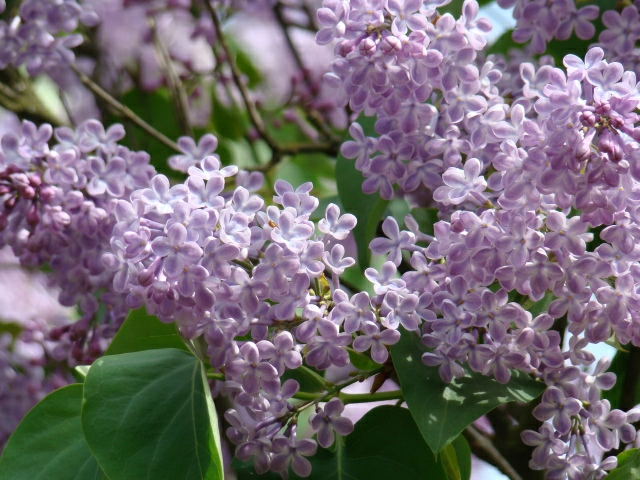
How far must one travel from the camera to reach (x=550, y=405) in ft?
2.81

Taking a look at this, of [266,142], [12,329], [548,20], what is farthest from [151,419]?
[12,329]

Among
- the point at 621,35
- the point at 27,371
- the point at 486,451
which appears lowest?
the point at 27,371

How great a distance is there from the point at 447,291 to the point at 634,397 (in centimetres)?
51

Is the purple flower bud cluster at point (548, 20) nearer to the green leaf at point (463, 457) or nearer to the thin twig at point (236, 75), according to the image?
the green leaf at point (463, 457)

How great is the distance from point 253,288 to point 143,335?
0.24m

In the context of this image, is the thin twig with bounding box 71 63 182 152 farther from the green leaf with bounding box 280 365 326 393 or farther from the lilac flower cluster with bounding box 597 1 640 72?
the lilac flower cluster with bounding box 597 1 640 72

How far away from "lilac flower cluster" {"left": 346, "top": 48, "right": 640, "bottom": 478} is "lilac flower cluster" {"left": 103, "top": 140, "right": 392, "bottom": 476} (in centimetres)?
5

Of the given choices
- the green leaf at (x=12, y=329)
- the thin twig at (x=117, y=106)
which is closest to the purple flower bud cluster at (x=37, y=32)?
the thin twig at (x=117, y=106)

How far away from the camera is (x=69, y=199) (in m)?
1.02

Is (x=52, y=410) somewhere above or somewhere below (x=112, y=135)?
below

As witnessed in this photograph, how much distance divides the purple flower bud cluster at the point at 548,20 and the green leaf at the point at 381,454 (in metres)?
0.49

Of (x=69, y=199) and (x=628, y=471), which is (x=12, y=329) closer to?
(x=69, y=199)

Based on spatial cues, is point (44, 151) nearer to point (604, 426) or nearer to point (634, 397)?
point (604, 426)

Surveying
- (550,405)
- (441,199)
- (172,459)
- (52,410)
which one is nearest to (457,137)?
(441,199)
